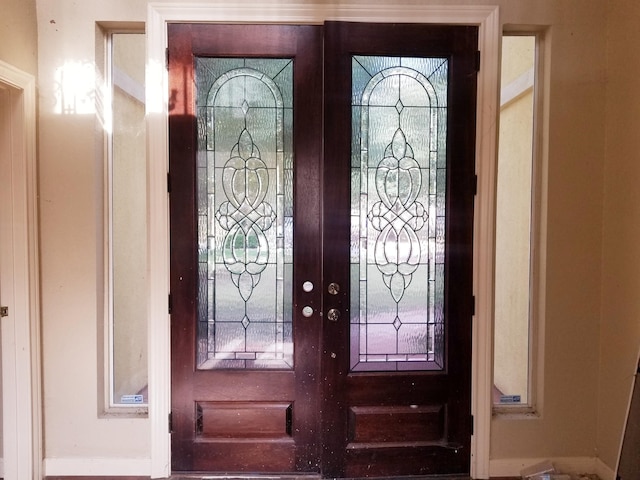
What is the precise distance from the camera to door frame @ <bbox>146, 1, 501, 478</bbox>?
82.3 inches

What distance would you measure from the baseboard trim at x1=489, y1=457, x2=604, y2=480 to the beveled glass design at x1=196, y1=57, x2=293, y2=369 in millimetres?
1282

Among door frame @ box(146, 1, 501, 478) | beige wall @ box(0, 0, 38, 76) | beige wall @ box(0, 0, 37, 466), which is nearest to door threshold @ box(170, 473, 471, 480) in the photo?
door frame @ box(146, 1, 501, 478)

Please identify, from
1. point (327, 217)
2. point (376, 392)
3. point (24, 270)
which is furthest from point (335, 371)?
point (24, 270)

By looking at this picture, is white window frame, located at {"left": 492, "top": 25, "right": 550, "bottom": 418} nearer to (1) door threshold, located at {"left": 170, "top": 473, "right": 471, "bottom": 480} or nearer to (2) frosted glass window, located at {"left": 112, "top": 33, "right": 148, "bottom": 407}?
(1) door threshold, located at {"left": 170, "top": 473, "right": 471, "bottom": 480}

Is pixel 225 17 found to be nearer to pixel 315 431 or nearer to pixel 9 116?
pixel 9 116

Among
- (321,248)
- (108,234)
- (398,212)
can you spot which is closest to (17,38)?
(108,234)

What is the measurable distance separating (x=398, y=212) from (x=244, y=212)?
2.76 feet

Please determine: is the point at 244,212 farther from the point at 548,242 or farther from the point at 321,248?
Result: the point at 548,242

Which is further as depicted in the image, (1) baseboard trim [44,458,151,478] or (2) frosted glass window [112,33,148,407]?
(2) frosted glass window [112,33,148,407]

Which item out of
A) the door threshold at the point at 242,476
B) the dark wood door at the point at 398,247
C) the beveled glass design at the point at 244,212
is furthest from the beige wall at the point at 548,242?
the beveled glass design at the point at 244,212

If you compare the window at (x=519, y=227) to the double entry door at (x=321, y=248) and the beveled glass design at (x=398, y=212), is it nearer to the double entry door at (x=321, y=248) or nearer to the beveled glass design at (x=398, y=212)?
the double entry door at (x=321, y=248)

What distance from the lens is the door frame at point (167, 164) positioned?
2.09 metres

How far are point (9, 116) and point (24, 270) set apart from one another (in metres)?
0.79

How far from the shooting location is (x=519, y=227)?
2.37m
